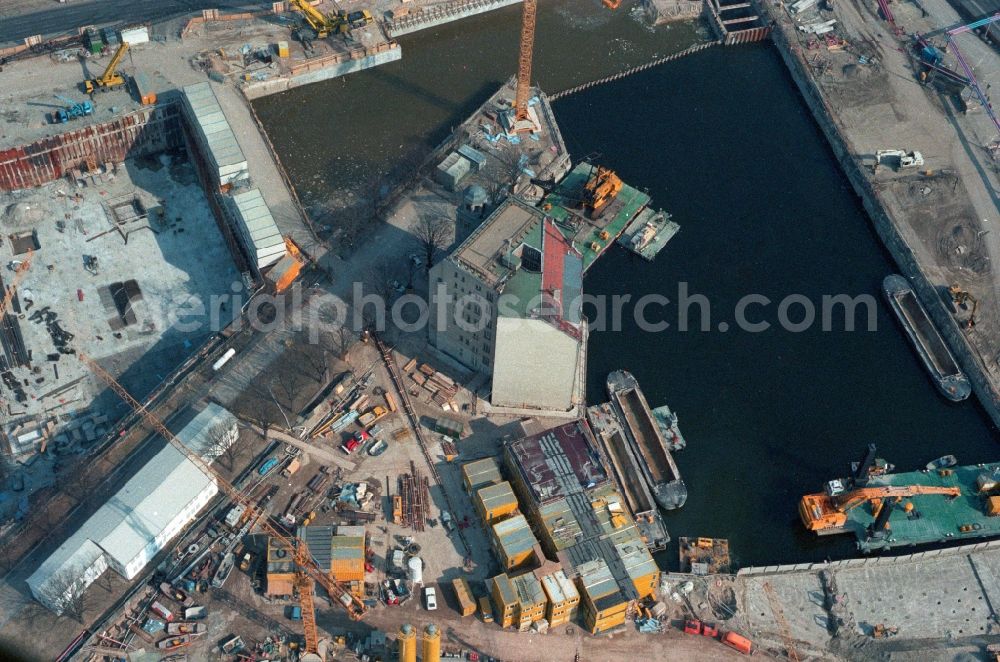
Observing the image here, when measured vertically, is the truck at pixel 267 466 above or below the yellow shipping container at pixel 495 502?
above

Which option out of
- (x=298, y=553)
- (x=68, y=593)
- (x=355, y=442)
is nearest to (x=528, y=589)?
(x=298, y=553)

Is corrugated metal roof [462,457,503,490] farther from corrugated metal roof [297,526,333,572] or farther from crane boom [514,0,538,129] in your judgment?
crane boom [514,0,538,129]

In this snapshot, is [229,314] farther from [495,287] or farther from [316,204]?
[495,287]

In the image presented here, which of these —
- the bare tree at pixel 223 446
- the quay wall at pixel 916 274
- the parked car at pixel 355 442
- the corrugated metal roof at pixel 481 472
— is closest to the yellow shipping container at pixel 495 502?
the corrugated metal roof at pixel 481 472

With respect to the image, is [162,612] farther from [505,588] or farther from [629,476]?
[629,476]

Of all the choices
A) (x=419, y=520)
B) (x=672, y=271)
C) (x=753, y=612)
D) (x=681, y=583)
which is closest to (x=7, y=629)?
(x=419, y=520)

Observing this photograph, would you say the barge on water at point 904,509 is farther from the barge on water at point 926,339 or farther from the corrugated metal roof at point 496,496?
Result: the corrugated metal roof at point 496,496
